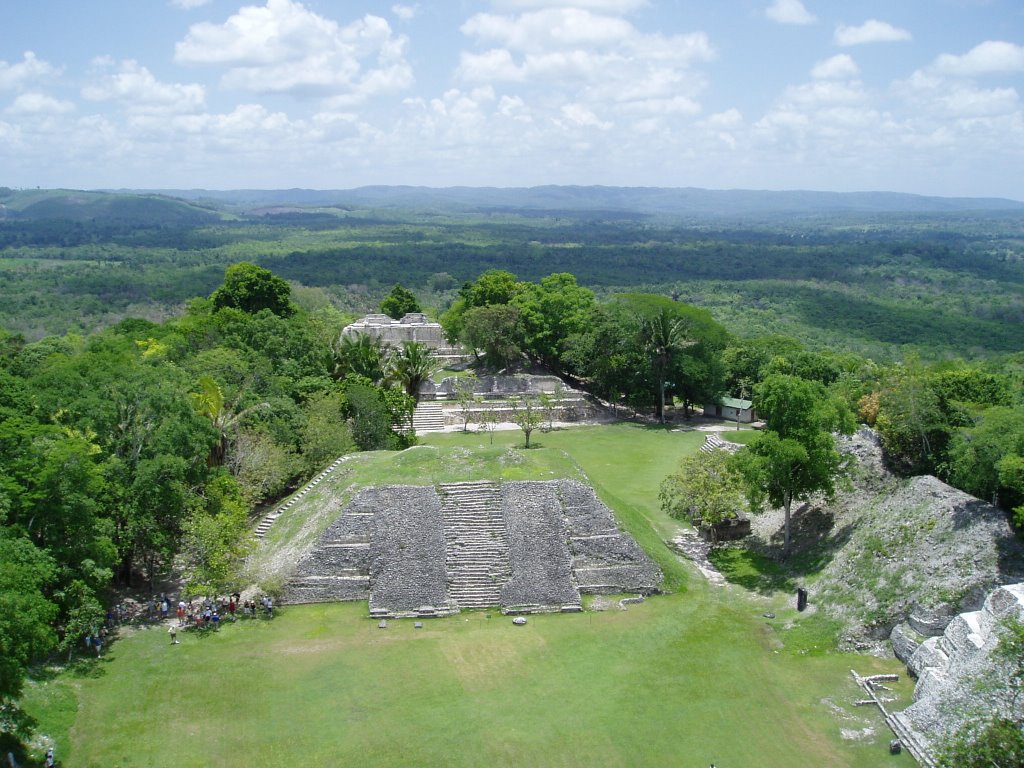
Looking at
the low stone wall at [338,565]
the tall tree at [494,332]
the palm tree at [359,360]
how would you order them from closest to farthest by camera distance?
the low stone wall at [338,565] → the palm tree at [359,360] → the tall tree at [494,332]

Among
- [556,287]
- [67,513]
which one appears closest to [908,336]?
[556,287]

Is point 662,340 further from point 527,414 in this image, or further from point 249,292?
point 249,292

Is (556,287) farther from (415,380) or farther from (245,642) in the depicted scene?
(245,642)

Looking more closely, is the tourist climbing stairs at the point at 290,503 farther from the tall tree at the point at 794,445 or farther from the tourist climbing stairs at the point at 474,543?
the tall tree at the point at 794,445

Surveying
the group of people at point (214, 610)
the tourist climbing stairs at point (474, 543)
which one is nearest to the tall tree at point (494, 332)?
the tourist climbing stairs at point (474, 543)

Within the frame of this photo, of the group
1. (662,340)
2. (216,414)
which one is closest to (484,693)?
(216,414)

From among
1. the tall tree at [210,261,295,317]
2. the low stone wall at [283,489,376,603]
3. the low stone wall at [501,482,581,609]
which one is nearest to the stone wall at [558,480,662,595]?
the low stone wall at [501,482,581,609]

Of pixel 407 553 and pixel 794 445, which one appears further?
pixel 407 553

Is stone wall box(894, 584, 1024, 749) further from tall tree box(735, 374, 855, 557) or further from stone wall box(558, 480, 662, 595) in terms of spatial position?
stone wall box(558, 480, 662, 595)
